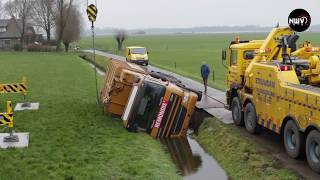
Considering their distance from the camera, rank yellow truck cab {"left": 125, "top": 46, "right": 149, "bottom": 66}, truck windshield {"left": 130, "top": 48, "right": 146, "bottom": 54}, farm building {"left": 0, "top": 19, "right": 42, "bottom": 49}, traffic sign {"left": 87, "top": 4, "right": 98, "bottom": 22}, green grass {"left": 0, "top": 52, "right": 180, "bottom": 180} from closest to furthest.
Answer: green grass {"left": 0, "top": 52, "right": 180, "bottom": 180}
traffic sign {"left": 87, "top": 4, "right": 98, "bottom": 22}
yellow truck cab {"left": 125, "top": 46, "right": 149, "bottom": 66}
truck windshield {"left": 130, "top": 48, "right": 146, "bottom": 54}
farm building {"left": 0, "top": 19, "right": 42, "bottom": 49}

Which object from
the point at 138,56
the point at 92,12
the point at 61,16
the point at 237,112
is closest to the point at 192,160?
the point at 237,112

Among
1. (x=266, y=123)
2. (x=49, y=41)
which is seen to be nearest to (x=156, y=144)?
(x=266, y=123)

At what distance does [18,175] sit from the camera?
34.7ft

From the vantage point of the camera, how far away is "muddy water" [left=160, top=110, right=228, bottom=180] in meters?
12.4

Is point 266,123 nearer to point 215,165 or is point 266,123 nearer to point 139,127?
point 215,165

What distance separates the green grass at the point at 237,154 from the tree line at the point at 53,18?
70715 mm

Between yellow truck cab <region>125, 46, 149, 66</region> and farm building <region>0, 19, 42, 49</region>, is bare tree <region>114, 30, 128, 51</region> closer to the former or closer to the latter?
farm building <region>0, 19, 42, 49</region>

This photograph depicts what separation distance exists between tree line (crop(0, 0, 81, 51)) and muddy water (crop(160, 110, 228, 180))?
71102 mm

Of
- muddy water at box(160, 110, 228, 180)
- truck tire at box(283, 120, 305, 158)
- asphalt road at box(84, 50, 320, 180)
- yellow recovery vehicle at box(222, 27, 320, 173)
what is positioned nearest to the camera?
yellow recovery vehicle at box(222, 27, 320, 173)

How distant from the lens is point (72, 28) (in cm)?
9038

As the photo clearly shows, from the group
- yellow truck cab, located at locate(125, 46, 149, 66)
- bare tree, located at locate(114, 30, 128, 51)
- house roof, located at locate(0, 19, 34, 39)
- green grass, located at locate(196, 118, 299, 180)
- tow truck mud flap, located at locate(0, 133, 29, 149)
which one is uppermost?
house roof, located at locate(0, 19, 34, 39)

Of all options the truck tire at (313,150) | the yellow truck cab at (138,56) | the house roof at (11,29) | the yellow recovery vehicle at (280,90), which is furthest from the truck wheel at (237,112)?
the house roof at (11,29)

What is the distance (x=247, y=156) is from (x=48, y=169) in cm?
518

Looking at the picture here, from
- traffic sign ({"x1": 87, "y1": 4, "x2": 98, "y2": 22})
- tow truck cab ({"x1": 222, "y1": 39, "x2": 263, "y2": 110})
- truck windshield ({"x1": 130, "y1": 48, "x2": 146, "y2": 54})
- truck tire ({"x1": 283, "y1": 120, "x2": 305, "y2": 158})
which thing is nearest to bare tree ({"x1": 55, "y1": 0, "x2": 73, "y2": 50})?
truck windshield ({"x1": 130, "y1": 48, "x2": 146, "y2": 54})
